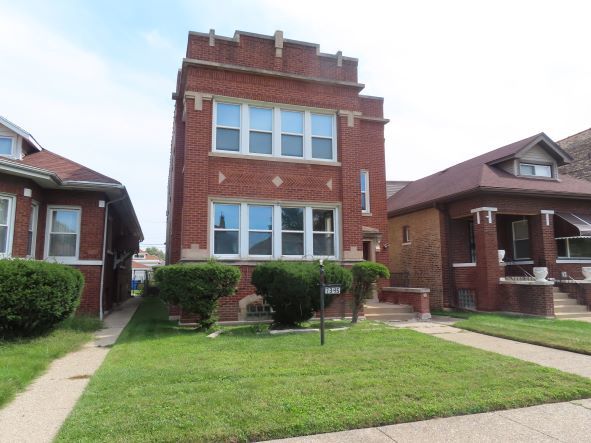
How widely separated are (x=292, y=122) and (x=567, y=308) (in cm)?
1118

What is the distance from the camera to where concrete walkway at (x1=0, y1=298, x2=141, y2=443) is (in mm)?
4203

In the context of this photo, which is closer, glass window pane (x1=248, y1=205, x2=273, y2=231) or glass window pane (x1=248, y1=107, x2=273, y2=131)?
glass window pane (x1=248, y1=205, x2=273, y2=231)

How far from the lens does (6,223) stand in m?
11.2

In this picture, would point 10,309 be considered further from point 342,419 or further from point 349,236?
point 349,236

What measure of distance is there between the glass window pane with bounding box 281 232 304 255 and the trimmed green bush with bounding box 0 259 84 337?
555 cm

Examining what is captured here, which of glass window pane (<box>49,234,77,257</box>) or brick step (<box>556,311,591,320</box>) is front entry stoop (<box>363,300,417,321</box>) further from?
glass window pane (<box>49,234,77,257</box>)

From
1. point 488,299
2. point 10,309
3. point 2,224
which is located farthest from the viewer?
point 488,299

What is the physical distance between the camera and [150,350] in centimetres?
788

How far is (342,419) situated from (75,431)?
8.41ft

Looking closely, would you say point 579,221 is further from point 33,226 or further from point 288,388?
point 33,226

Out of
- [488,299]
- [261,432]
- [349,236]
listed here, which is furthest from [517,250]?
[261,432]

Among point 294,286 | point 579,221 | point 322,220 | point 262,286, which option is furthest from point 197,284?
point 579,221

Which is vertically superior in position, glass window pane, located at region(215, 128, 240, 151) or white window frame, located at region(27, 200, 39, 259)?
glass window pane, located at region(215, 128, 240, 151)

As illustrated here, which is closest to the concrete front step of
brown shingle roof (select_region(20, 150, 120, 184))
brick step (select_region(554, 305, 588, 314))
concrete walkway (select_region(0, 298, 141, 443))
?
brick step (select_region(554, 305, 588, 314))
